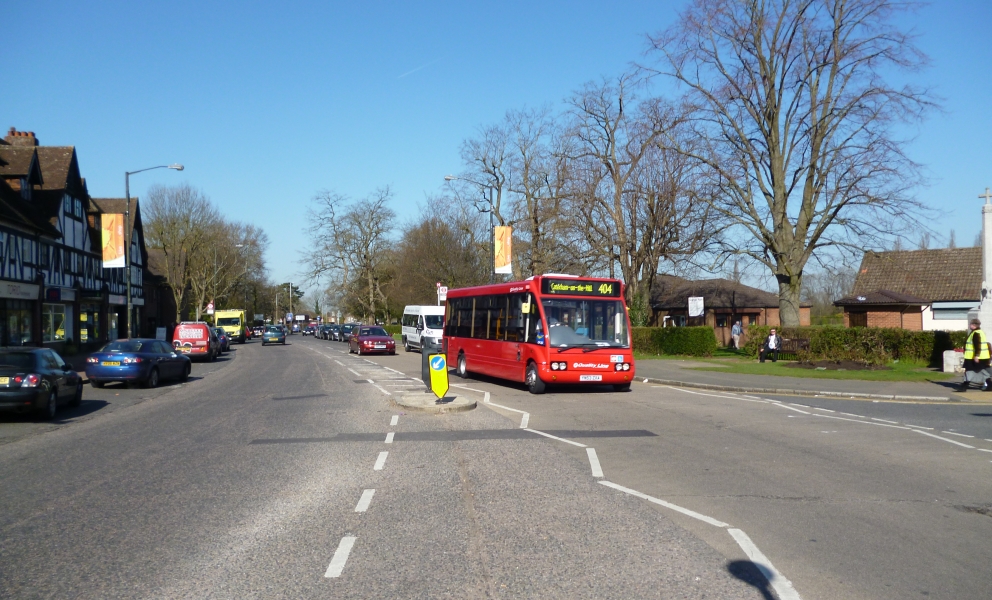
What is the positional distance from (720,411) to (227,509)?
10.9 metres

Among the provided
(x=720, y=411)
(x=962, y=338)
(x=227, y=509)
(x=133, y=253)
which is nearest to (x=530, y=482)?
(x=227, y=509)

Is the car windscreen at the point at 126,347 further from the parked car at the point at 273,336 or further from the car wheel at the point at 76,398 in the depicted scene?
the parked car at the point at 273,336

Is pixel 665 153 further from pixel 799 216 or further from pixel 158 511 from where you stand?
pixel 158 511

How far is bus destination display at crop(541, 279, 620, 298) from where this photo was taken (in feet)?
62.4

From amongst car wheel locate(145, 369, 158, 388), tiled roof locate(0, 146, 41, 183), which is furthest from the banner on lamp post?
tiled roof locate(0, 146, 41, 183)

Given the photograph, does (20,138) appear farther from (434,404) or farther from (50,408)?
(434,404)

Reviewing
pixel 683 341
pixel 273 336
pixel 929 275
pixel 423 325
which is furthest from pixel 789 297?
pixel 273 336

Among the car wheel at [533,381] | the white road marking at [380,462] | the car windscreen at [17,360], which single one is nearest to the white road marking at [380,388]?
the car wheel at [533,381]

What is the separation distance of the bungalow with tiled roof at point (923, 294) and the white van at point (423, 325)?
939 inches

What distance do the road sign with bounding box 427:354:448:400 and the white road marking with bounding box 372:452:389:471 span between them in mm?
5186

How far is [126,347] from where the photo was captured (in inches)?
874

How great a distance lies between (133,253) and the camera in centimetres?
5309

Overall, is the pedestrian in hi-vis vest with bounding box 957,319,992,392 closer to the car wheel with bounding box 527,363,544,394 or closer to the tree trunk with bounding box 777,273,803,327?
the car wheel with bounding box 527,363,544,394

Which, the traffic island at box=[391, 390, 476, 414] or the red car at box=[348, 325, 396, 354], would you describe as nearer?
the traffic island at box=[391, 390, 476, 414]
